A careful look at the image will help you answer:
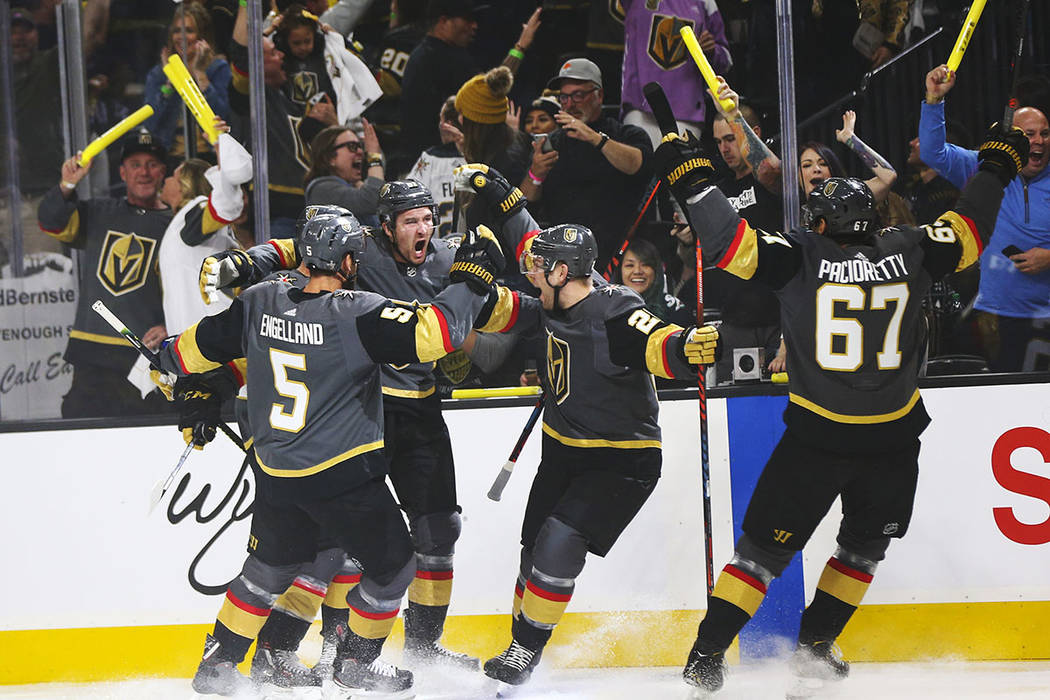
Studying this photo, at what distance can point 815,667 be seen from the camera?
3645mm

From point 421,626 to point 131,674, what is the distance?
1146mm

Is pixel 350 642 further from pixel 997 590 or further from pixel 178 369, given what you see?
pixel 997 590

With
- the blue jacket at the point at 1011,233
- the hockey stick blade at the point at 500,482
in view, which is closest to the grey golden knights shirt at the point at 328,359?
the hockey stick blade at the point at 500,482

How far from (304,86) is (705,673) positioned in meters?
3.01

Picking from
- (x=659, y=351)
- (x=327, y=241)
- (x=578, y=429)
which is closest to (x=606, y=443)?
(x=578, y=429)

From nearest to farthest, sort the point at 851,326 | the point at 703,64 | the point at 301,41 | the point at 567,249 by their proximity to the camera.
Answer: the point at 851,326 < the point at 567,249 < the point at 703,64 < the point at 301,41

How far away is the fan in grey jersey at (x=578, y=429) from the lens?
11.8 feet

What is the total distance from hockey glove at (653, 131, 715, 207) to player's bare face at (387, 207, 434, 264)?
83 cm

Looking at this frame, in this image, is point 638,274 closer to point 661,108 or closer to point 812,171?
point 812,171

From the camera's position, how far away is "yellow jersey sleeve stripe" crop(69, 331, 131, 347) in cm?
475

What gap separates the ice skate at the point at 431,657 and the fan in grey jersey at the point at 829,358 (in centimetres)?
84

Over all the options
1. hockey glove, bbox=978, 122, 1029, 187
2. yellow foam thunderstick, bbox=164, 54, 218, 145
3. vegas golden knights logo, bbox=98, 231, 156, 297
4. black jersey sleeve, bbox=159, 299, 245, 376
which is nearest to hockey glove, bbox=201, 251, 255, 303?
black jersey sleeve, bbox=159, 299, 245, 376

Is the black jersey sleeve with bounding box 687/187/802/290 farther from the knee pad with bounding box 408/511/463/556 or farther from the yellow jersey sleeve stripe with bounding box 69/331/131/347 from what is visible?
the yellow jersey sleeve stripe with bounding box 69/331/131/347

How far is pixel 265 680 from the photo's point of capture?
372cm
